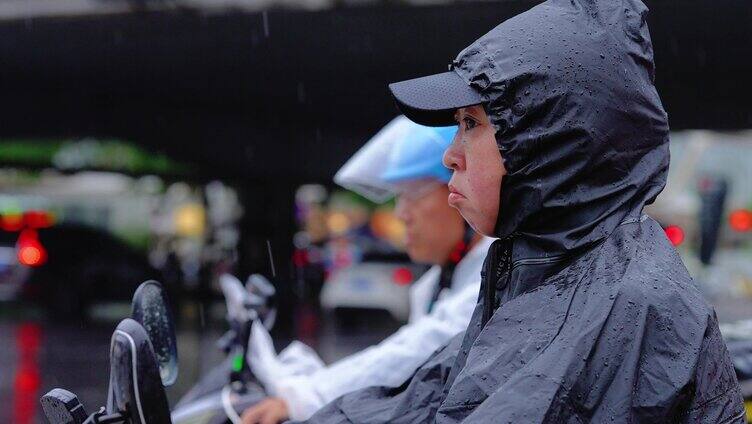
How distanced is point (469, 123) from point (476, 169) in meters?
0.09

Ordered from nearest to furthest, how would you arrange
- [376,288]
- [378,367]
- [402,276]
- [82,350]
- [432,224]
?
[378,367] < [432,224] < [82,350] < [376,288] < [402,276]

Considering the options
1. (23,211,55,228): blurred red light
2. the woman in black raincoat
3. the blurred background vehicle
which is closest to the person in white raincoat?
the woman in black raincoat

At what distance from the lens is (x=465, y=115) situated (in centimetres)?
171

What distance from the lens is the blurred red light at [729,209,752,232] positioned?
30547mm

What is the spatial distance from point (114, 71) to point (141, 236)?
12.5 m

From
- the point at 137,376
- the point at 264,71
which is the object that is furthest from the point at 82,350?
the point at 137,376

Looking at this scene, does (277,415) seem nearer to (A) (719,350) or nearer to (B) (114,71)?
(A) (719,350)

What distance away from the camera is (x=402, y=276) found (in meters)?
16.5

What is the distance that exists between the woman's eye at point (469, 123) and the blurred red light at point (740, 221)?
30.6 meters

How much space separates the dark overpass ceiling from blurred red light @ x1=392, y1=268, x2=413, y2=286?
9.99ft

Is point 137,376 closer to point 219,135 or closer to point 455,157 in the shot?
point 455,157

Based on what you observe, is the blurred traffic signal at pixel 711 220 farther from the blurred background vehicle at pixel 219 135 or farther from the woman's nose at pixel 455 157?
the woman's nose at pixel 455 157

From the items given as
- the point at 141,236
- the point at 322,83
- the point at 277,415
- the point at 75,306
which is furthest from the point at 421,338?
the point at 141,236

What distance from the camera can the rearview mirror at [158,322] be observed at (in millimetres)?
2021
